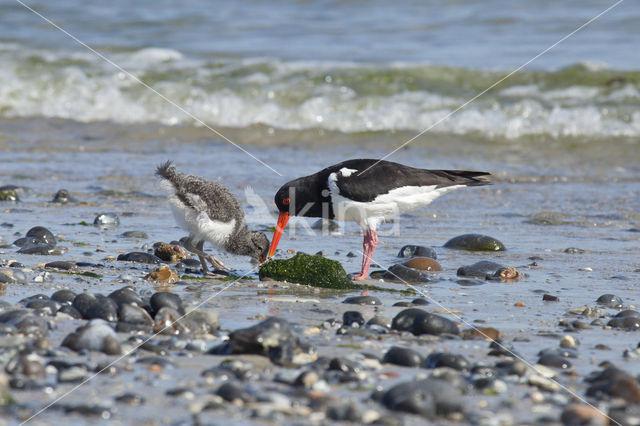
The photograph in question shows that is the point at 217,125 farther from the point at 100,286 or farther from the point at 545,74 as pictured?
the point at 100,286

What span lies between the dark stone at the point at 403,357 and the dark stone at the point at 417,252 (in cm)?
273

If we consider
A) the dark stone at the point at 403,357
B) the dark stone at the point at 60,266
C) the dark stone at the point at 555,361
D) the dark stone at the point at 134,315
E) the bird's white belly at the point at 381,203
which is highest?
the bird's white belly at the point at 381,203

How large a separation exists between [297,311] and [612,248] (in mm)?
3530

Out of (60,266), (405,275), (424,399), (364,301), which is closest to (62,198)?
(60,266)

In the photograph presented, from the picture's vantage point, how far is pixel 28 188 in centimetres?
878

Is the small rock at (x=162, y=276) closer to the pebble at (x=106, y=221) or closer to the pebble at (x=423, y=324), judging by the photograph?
the pebble at (x=423, y=324)

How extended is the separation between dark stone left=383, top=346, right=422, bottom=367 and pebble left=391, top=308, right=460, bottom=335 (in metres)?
0.48

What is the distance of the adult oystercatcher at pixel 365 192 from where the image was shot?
6344 mm

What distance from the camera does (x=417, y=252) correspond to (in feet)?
21.5

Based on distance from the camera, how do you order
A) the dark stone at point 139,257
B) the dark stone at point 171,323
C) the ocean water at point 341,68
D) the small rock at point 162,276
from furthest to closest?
the ocean water at point 341,68, the dark stone at point 139,257, the small rock at point 162,276, the dark stone at point 171,323

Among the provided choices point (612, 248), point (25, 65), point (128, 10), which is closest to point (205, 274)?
point (612, 248)

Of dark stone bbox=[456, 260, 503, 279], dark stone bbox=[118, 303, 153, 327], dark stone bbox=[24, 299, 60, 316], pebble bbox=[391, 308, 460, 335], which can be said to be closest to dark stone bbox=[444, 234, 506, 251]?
dark stone bbox=[456, 260, 503, 279]

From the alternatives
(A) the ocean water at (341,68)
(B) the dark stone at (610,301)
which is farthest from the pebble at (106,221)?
(A) the ocean water at (341,68)

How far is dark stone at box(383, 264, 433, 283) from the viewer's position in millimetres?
5766
